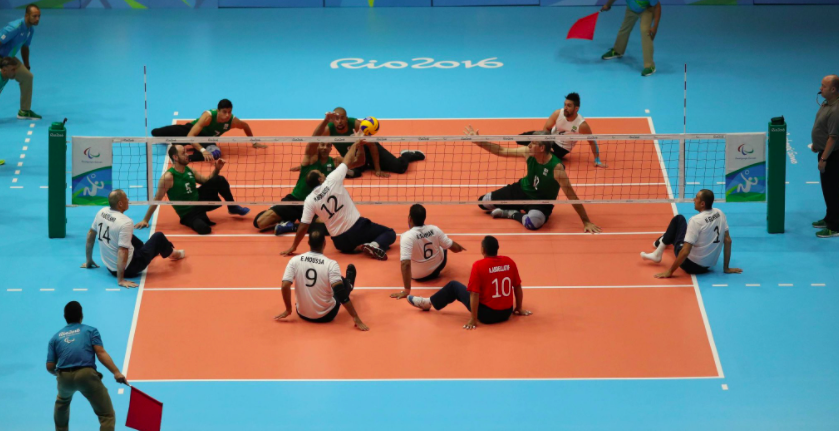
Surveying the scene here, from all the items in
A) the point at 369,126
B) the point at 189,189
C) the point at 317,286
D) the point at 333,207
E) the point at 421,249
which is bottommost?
the point at 317,286

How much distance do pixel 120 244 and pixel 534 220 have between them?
6.23 meters

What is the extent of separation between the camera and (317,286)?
1334 cm

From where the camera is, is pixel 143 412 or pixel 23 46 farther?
pixel 23 46

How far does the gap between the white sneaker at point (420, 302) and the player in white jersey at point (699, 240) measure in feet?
11.2

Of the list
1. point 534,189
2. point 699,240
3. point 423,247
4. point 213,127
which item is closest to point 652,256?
point 699,240

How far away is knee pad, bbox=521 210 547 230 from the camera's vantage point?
1639 centimetres

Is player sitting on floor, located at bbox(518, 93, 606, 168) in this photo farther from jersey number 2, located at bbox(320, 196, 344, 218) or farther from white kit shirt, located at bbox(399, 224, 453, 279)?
jersey number 2, located at bbox(320, 196, 344, 218)

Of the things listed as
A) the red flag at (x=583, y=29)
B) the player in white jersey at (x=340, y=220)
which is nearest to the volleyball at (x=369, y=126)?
the player in white jersey at (x=340, y=220)

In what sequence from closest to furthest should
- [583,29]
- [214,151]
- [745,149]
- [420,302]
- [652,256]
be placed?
[420,302], [652,256], [745,149], [214,151], [583,29]

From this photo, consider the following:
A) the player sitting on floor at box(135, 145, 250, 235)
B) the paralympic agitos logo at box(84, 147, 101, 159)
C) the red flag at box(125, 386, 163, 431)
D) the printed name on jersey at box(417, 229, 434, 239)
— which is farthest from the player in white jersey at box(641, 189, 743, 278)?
the paralympic agitos logo at box(84, 147, 101, 159)

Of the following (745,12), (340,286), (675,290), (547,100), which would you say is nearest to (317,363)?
(340,286)

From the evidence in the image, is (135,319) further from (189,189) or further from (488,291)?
(488,291)

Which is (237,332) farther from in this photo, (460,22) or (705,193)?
(460,22)

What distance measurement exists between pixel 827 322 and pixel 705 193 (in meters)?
2.32
